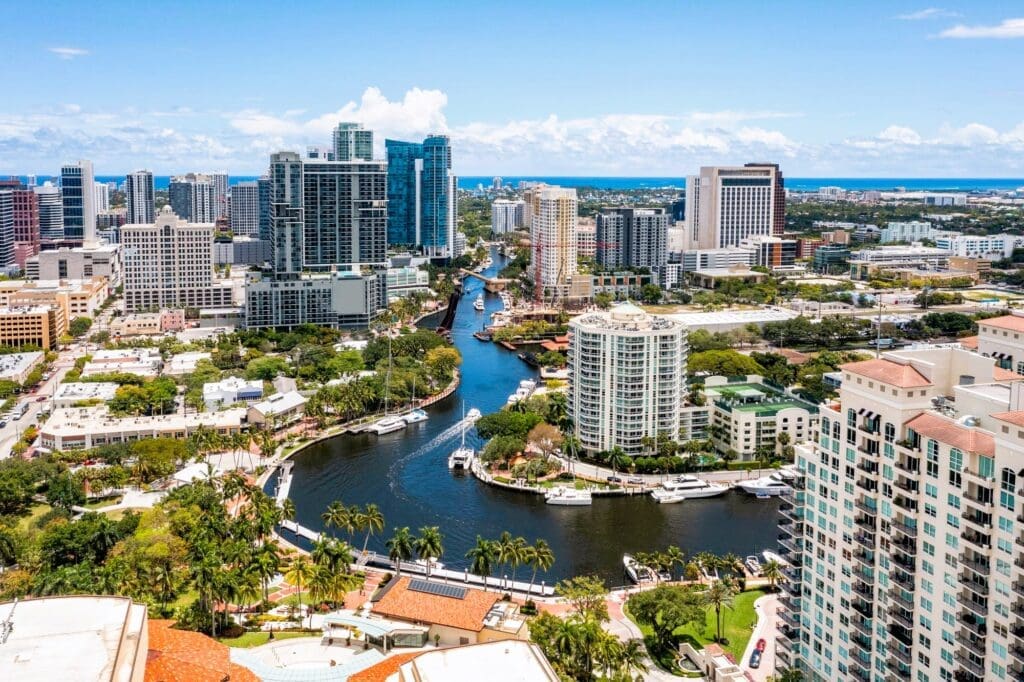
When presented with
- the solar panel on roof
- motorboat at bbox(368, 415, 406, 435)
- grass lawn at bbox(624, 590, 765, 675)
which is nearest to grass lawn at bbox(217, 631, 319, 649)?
the solar panel on roof

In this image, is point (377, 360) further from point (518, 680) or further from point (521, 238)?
point (521, 238)

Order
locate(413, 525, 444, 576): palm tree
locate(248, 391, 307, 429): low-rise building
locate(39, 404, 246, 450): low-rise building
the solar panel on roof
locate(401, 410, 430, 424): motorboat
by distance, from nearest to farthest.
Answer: the solar panel on roof → locate(413, 525, 444, 576): palm tree → locate(39, 404, 246, 450): low-rise building → locate(248, 391, 307, 429): low-rise building → locate(401, 410, 430, 424): motorboat

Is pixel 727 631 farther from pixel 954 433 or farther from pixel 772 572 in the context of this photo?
pixel 954 433

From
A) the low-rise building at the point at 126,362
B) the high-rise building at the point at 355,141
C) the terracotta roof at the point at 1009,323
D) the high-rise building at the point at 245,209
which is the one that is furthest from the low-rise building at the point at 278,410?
the high-rise building at the point at 245,209

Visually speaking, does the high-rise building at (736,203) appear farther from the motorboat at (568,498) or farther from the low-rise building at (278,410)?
the motorboat at (568,498)

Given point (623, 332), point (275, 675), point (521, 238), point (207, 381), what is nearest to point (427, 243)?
point (521, 238)

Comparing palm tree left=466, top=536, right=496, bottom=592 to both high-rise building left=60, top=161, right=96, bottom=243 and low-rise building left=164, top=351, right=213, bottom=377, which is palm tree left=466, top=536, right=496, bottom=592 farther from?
high-rise building left=60, top=161, right=96, bottom=243
